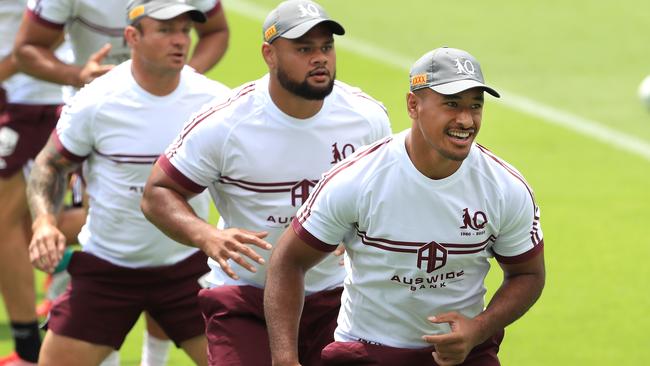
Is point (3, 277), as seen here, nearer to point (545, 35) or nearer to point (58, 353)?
point (58, 353)

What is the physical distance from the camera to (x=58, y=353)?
338 inches

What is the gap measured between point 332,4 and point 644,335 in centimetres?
1069

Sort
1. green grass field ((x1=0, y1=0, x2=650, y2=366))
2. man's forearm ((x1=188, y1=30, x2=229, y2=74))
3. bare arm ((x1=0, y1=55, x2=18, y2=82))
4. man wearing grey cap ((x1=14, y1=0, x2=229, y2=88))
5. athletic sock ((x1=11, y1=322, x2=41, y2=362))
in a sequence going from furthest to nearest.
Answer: green grass field ((x1=0, y1=0, x2=650, y2=366)) → bare arm ((x1=0, y1=55, x2=18, y2=82)) → athletic sock ((x1=11, y1=322, x2=41, y2=362)) → man's forearm ((x1=188, y1=30, x2=229, y2=74)) → man wearing grey cap ((x1=14, y1=0, x2=229, y2=88))

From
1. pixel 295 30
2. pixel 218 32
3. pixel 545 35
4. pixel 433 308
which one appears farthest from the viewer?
pixel 545 35

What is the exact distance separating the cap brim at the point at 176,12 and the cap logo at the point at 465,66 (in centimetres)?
215

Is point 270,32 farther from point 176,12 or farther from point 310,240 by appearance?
point 310,240

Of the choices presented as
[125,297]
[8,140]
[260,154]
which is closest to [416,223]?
[260,154]

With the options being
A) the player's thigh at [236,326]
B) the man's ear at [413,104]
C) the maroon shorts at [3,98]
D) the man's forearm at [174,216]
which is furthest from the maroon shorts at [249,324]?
the maroon shorts at [3,98]

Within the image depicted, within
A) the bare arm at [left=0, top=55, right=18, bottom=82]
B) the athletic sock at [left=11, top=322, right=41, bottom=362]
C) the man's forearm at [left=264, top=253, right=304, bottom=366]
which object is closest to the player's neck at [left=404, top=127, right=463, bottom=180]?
the man's forearm at [left=264, top=253, right=304, bottom=366]

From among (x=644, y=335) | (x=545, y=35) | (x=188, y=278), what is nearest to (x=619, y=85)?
(x=545, y=35)

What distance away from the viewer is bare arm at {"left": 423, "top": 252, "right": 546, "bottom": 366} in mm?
6828

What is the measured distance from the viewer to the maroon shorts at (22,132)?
10570 mm

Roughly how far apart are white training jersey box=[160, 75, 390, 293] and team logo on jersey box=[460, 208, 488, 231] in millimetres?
1030

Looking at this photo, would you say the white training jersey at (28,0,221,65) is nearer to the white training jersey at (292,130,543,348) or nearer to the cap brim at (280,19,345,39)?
the cap brim at (280,19,345,39)
